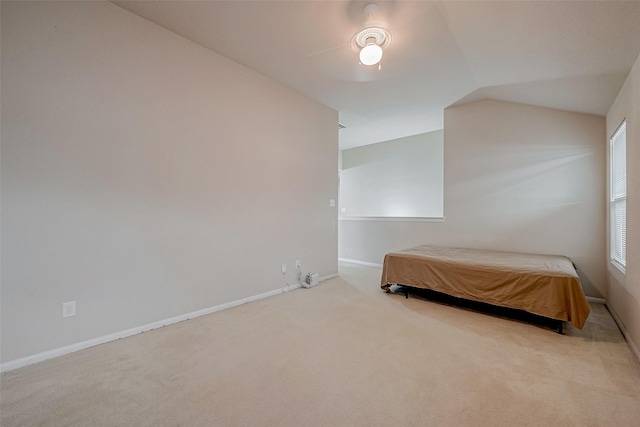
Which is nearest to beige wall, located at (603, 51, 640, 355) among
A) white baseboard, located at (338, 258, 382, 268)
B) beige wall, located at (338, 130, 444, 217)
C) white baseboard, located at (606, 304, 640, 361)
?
white baseboard, located at (606, 304, 640, 361)

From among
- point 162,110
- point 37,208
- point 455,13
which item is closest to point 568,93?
point 455,13

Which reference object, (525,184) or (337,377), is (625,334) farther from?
(337,377)

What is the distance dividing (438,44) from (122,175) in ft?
10.0

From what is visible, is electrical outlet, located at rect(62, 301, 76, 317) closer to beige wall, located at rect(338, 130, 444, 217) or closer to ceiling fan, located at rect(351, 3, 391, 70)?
ceiling fan, located at rect(351, 3, 391, 70)

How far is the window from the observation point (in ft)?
8.36

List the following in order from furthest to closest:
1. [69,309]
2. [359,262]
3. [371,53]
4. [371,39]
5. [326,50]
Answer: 1. [359,262]
2. [326,50]
3. [371,39]
4. [371,53]
5. [69,309]

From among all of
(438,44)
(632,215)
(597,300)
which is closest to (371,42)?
(438,44)

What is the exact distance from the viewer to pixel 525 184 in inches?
145

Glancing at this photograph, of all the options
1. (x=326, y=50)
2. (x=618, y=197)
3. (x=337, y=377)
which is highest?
(x=326, y=50)

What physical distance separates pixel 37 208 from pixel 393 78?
11.6 feet

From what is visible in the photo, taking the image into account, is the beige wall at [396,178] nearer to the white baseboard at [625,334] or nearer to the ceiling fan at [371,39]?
the white baseboard at [625,334]

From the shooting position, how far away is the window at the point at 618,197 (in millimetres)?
2549

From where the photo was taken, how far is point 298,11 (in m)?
2.15

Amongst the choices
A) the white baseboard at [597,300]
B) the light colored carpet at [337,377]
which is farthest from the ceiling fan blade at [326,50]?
the white baseboard at [597,300]
